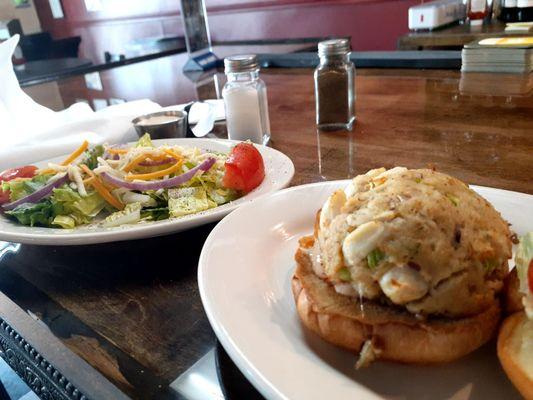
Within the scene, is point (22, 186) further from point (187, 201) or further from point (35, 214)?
point (187, 201)

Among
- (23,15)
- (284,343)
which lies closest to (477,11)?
(284,343)

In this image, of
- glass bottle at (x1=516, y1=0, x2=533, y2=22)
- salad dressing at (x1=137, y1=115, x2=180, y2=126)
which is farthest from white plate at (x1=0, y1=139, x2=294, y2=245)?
glass bottle at (x1=516, y1=0, x2=533, y2=22)

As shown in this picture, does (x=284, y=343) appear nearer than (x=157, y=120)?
Yes

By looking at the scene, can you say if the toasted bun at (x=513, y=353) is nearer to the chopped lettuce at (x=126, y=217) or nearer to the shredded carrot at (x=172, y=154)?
the chopped lettuce at (x=126, y=217)

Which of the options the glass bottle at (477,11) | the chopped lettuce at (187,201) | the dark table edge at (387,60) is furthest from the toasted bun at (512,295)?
the glass bottle at (477,11)

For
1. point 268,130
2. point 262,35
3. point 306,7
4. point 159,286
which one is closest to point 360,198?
point 159,286

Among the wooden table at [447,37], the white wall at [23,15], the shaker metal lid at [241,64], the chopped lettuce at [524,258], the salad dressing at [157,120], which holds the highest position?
the white wall at [23,15]

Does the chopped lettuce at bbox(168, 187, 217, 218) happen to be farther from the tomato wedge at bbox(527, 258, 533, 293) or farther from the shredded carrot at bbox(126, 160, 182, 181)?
the tomato wedge at bbox(527, 258, 533, 293)
